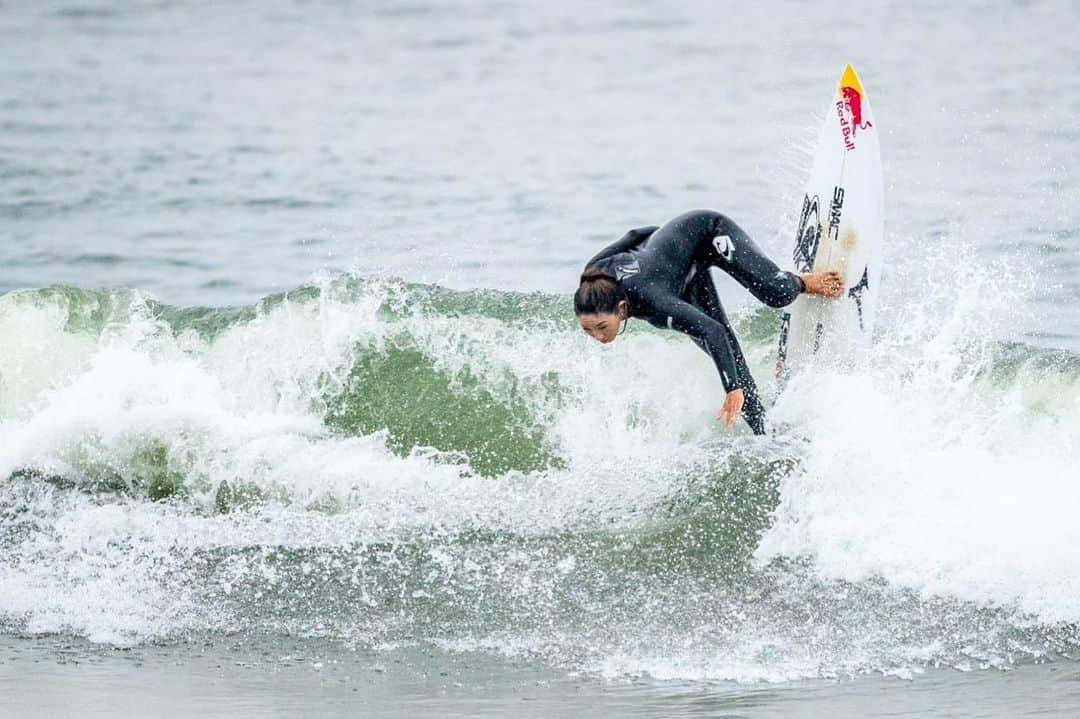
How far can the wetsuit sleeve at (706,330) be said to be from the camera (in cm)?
708

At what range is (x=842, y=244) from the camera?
8250 mm

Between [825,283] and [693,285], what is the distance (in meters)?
0.82

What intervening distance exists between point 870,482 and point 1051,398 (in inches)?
66.5

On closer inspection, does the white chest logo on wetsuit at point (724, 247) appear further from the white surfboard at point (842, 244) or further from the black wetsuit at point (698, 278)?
the white surfboard at point (842, 244)

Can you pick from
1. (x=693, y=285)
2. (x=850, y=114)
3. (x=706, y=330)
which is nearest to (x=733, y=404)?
(x=706, y=330)

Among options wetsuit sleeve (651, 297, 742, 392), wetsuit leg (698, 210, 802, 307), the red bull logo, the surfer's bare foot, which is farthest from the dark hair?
the red bull logo

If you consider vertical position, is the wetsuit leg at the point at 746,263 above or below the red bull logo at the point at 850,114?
below

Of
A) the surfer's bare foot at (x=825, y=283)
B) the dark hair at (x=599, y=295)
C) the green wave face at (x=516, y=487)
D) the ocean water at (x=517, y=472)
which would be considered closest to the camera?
A: the ocean water at (x=517, y=472)

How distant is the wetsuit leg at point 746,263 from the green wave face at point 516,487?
28.9 inches

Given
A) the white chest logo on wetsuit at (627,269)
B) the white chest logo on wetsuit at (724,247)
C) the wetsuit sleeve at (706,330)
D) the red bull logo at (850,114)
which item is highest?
the red bull logo at (850,114)

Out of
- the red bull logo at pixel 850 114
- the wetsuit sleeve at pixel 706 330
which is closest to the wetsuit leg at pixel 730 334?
the wetsuit sleeve at pixel 706 330

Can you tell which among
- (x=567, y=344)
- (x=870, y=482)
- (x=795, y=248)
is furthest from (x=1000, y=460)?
(x=567, y=344)

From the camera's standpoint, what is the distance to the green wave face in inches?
265

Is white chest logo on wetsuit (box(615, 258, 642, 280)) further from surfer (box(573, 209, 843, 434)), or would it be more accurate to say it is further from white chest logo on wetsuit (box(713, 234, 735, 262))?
white chest logo on wetsuit (box(713, 234, 735, 262))
